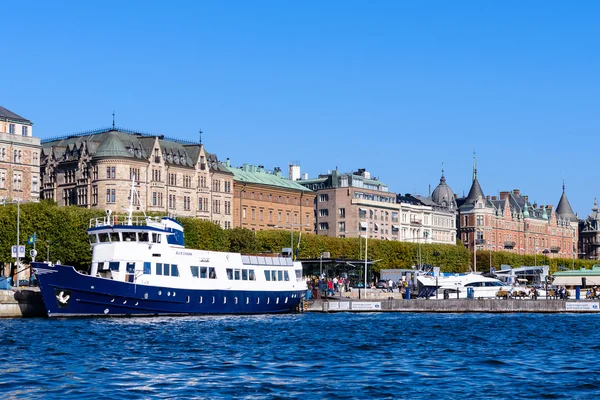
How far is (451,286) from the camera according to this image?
4606 inches

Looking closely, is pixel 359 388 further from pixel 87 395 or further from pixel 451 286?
pixel 451 286

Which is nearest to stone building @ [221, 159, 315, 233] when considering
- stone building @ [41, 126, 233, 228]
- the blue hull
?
stone building @ [41, 126, 233, 228]

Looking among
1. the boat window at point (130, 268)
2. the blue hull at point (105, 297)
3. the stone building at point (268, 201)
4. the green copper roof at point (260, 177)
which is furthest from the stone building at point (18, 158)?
the boat window at point (130, 268)

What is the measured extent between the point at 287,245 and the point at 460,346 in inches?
3833

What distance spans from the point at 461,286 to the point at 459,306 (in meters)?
18.5

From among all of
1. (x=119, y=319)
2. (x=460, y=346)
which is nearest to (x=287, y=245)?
(x=119, y=319)

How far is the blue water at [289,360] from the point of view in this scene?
39312mm

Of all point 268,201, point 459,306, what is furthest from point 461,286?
point 268,201

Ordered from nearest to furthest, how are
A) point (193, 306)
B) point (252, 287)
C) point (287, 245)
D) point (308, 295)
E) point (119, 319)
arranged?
point (119, 319) → point (193, 306) → point (252, 287) → point (308, 295) → point (287, 245)

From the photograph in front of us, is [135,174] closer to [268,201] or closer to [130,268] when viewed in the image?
[268,201]

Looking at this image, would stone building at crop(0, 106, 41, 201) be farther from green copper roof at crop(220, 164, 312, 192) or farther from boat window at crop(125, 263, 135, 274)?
boat window at crop(125, 263, 135, 274)

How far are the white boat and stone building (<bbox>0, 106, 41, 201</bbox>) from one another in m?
50.5

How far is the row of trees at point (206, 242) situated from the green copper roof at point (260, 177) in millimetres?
17615

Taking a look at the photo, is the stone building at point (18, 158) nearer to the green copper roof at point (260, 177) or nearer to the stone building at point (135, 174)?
the stone building at point (135, 174)
